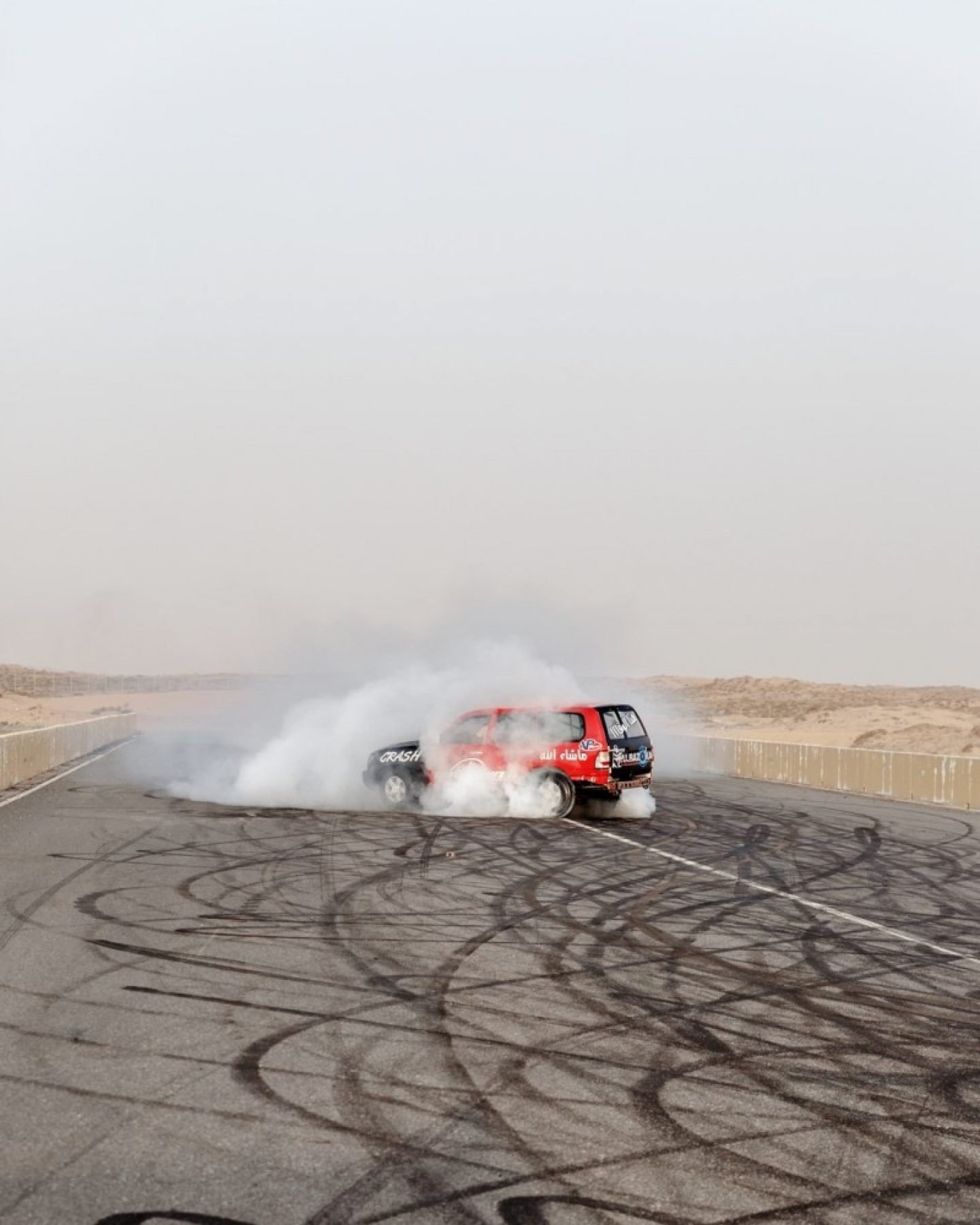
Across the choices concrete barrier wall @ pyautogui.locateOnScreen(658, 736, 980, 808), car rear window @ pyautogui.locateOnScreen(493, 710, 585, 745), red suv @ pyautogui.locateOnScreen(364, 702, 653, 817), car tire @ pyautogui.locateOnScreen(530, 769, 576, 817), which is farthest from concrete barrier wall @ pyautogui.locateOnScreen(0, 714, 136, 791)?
concrete barrier wall @ pyautogui.locateOnScreen(658, 736, 980, 808)

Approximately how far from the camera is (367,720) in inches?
1065

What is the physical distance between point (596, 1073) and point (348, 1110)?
134 cm

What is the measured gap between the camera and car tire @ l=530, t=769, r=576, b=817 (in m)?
22.0

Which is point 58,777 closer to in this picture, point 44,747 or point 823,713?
point 44,747

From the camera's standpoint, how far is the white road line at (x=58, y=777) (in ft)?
81.6

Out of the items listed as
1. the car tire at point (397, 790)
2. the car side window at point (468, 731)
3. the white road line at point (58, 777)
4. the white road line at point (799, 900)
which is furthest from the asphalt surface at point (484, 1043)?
the white road line at point (58, 777)

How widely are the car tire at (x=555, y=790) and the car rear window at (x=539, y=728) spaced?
491 millimetres

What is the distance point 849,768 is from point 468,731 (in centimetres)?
1064

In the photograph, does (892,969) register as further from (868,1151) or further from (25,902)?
(25,902)

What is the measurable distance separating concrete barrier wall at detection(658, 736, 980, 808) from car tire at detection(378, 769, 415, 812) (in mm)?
10308

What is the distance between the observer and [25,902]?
495 inches

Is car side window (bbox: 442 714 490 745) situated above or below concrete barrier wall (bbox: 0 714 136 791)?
above

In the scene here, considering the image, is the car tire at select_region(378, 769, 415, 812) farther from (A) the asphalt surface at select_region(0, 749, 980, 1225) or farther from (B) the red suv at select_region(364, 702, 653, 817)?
(A) the asphalt surface at select_region(0, 749, 980, 1225)

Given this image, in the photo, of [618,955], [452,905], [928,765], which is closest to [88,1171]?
[618,955]
